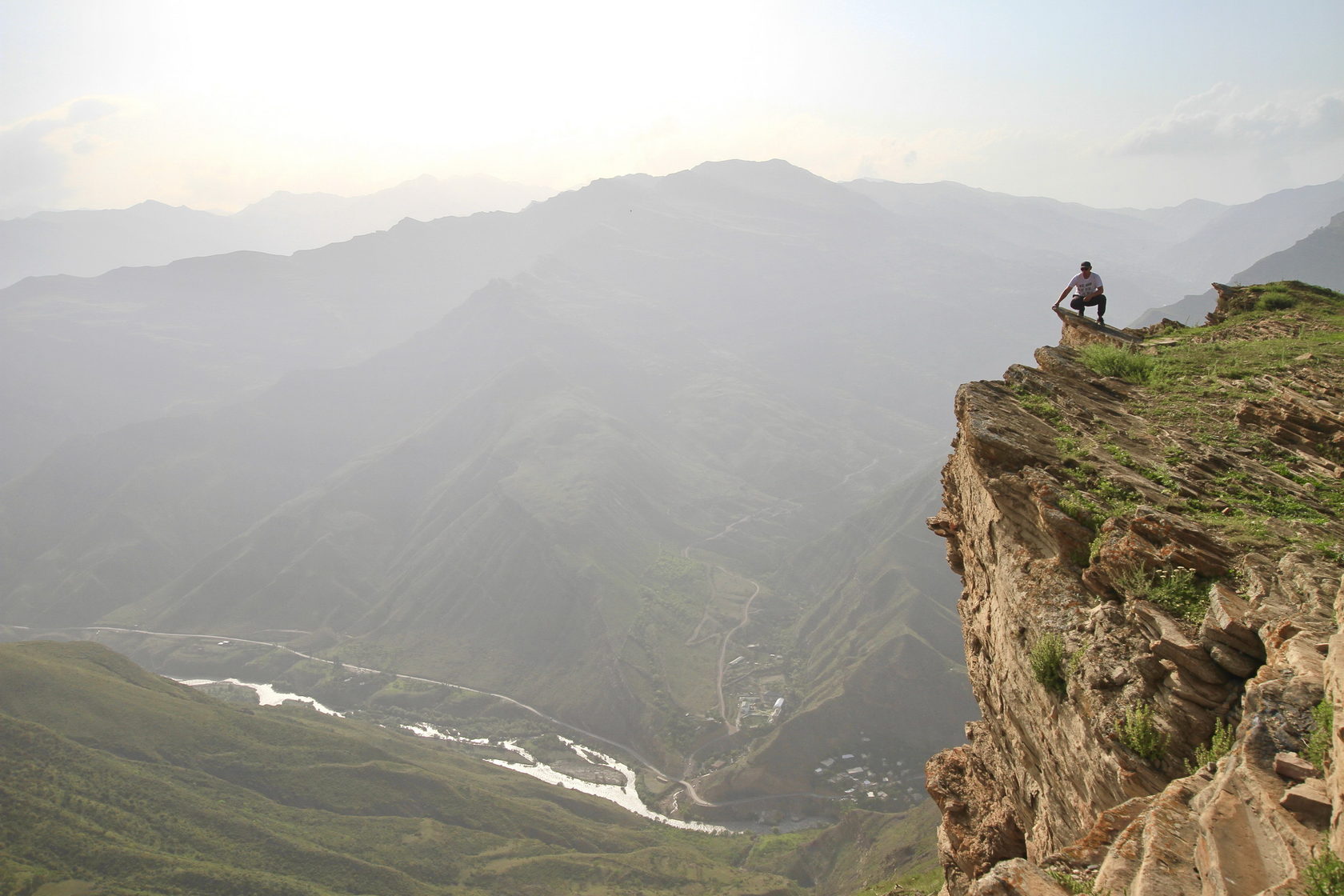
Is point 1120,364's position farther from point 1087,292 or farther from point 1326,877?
point 1326,877

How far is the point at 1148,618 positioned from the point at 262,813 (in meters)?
80.1

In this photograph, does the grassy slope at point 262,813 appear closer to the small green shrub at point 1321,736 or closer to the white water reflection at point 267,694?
the white water reflection at point 267,694

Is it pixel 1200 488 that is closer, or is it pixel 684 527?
pixel 1200 488

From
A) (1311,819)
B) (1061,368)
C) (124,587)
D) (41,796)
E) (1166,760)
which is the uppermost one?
(1061,368)

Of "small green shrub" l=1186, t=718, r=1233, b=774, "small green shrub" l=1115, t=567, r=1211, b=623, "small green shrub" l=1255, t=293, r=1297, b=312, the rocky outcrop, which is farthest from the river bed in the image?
"small green shrub" l=1186, t=718, r=1233, b=774

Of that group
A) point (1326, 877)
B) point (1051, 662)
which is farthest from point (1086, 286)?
point (1326, 877)

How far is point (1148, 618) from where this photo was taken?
413 inches

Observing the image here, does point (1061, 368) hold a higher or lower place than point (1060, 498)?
higher

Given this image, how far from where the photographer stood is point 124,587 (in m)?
171

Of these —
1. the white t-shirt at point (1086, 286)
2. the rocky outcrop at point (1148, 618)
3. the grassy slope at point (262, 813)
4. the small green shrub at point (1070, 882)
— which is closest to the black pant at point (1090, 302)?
the white t-shirt at point (1086, 286)

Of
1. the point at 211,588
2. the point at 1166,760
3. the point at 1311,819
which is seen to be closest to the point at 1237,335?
the point at 1166,760

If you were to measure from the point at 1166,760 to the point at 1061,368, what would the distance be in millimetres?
13206

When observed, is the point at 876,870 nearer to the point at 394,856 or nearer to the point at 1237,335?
the point at 394,856

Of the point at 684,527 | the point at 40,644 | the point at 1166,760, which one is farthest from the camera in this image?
the point at 684,527
